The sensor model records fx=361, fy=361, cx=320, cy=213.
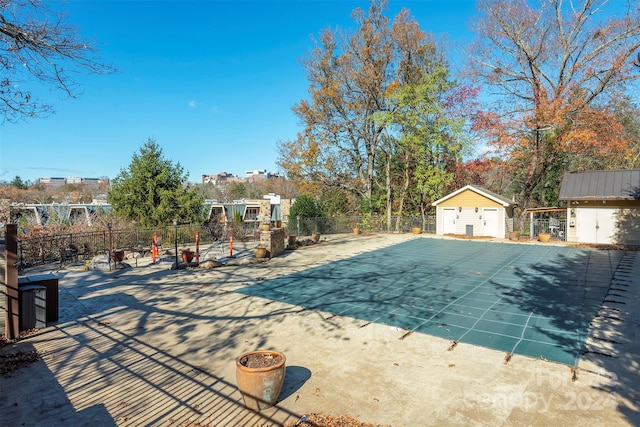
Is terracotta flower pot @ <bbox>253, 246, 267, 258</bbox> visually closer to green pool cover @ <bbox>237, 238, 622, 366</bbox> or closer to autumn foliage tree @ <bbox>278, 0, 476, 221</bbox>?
green pool cover @ <bbox>237, 238, 622, 366</bbox>

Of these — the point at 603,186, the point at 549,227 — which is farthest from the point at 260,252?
the point at 549,227

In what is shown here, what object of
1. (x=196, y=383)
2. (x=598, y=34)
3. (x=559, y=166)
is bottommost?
(x=196, y=383)

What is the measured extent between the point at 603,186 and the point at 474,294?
15.8 m

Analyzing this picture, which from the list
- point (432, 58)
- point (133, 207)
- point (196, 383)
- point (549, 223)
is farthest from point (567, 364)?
point (432, 58)

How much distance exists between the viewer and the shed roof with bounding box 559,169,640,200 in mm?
19406

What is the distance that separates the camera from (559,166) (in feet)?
103

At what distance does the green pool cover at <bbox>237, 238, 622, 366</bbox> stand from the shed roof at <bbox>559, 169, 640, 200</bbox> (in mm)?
3917

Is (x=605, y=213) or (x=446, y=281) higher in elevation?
(x=605, y=213)

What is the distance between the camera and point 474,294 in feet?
33.3

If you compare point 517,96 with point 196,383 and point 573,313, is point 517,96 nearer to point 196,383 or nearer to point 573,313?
point 573,313

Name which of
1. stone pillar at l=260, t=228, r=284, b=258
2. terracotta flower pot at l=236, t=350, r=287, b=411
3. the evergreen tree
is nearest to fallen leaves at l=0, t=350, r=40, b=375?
terracotta flower pot at l=236, t=350, r=287, b=411

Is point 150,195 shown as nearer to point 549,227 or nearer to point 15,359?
point 15,359

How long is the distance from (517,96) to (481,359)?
27.0m

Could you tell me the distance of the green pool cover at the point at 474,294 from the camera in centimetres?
709
